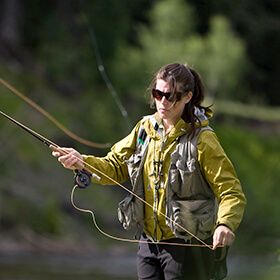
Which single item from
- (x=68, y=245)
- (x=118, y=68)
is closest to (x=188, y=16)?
(x=118, y=68)

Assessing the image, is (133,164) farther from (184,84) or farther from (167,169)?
(184,84)

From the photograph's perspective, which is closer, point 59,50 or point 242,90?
point 59,50

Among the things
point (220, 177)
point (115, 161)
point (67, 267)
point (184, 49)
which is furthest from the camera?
point (184, 49)

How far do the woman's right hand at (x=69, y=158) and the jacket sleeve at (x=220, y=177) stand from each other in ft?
1.55

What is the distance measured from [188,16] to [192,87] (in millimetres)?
10283

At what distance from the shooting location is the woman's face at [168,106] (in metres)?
2.45

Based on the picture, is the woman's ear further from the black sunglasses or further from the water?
the water

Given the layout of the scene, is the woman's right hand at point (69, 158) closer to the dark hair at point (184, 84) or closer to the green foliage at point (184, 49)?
the dark hair at point (184, 84)

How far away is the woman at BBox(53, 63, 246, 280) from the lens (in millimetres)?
2342

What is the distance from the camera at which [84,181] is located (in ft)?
8.21

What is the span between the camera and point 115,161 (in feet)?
8.68

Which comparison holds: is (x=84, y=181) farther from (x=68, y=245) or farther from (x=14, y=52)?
(x=14, y=52)

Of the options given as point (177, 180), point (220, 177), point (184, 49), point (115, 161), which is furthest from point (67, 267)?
point (220, 177)

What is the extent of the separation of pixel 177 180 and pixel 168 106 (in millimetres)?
289
